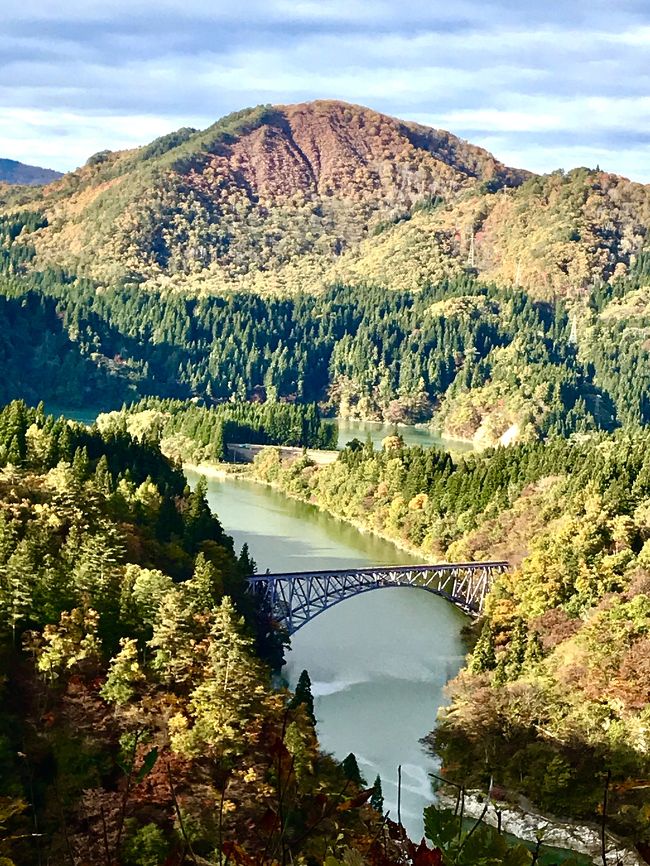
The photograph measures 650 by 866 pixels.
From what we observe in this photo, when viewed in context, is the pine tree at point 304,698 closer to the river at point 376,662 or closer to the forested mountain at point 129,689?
the forested mountain at point 129,689

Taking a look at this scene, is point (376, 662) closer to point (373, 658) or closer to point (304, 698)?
point (373, 658)

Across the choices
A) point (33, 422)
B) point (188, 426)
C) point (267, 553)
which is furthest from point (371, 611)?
point (188, 426)

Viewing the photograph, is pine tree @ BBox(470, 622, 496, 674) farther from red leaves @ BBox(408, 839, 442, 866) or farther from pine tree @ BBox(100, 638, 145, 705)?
red leaves @ BBox(408, 839, 442, 866)

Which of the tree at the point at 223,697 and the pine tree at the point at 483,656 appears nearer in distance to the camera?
the tree at the point at 223,697

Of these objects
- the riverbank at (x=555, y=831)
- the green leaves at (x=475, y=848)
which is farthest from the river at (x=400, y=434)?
the green leaves at (x=475, y=848)

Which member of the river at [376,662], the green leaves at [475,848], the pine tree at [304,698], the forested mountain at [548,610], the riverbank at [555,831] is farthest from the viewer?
the river at [376,662]

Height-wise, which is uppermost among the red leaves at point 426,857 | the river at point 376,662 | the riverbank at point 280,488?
the red leaves at point 426,857
